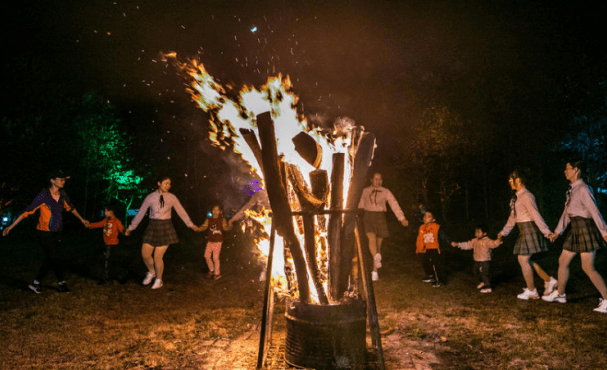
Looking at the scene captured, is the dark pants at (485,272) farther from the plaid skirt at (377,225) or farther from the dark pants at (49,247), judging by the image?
the dark pants at (49,247)

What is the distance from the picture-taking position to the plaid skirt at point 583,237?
18.7 ft

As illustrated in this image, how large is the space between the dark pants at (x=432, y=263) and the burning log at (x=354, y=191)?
450 cm

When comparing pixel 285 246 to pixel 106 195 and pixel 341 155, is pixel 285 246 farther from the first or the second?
pixel 106 195

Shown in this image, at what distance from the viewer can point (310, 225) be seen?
427cm

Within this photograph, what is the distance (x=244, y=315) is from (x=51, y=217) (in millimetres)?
4240

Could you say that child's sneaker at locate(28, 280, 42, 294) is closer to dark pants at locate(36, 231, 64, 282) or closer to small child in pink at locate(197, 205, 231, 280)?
dark pants at locate(36, 231, 64, 282)

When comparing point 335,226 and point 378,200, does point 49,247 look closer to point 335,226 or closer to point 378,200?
point 335,226

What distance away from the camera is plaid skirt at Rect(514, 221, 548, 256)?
6.44 metres

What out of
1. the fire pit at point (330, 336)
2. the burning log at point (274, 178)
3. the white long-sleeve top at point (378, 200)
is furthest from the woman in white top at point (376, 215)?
the burning log at point (274, 178)

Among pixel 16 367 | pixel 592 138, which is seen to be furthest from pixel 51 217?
pixel 592 138

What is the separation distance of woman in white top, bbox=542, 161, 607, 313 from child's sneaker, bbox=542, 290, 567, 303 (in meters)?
0.33

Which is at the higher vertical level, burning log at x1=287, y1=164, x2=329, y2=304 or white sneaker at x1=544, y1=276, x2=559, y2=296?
burning log at x1=287, y1=164, x2=329, y2=304

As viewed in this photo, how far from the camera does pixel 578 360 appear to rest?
407 cm

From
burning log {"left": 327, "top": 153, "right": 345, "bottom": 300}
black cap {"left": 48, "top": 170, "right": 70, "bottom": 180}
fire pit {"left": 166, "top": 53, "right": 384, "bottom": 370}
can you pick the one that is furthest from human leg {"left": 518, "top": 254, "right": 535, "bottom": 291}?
black cap {"left": 48, "top": 170, "right": 70, "bottom": 180}
